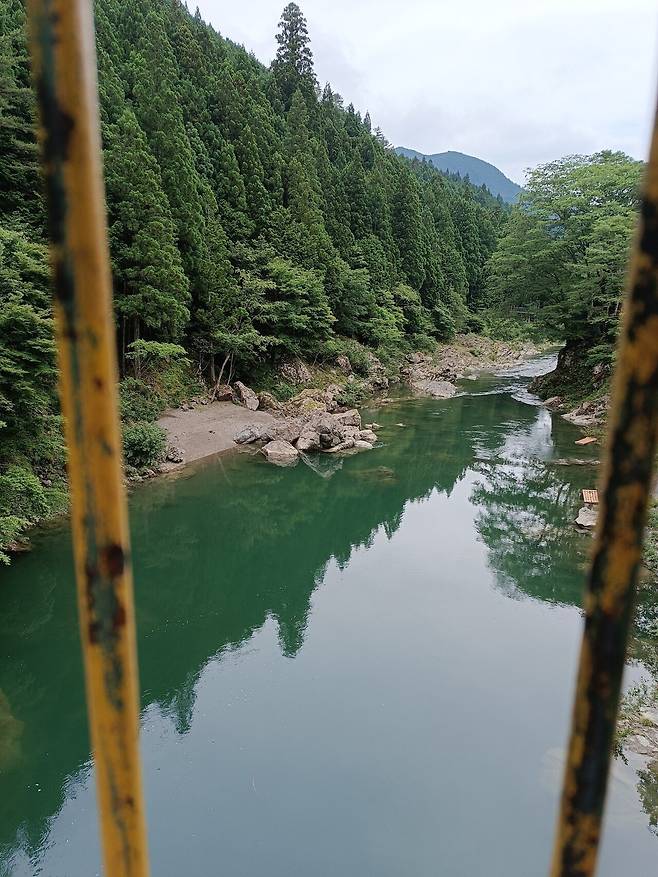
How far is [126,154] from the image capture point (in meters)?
14.2

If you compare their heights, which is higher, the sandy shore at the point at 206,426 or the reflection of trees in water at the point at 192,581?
the sandy shore at the point at 206,426

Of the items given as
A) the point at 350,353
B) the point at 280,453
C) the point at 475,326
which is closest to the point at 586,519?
the point at 280,453

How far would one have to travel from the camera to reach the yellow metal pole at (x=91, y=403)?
47 cm

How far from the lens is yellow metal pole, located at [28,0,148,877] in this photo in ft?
1.53

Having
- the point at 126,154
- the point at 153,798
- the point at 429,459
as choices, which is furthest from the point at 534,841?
the point at 126,154

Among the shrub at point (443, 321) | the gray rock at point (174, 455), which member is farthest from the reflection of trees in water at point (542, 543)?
the shrub at point (443, 321)

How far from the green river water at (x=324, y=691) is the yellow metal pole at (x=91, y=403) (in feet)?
14.9

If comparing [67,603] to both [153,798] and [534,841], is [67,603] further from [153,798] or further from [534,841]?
[534,841]

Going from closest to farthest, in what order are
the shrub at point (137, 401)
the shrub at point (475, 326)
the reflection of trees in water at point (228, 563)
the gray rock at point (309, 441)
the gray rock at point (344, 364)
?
the reflection of trees in water at point (228, 563) < the shrub at point (137, 401) < the gray rock at point (309, 441) < the gray rock at point (344, 364) < the shrub at point (475, 326)

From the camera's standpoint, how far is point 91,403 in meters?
0.51

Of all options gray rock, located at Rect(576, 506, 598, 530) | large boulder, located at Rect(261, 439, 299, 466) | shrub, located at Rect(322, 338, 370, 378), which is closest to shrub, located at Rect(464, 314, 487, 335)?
shrub, located at Rect(322, 338, 370, 378)

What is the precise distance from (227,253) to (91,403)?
19138mm

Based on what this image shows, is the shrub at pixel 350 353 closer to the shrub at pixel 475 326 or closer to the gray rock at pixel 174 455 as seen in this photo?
the gray rock at pixel 174 455

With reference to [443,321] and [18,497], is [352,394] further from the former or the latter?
[18,497]
